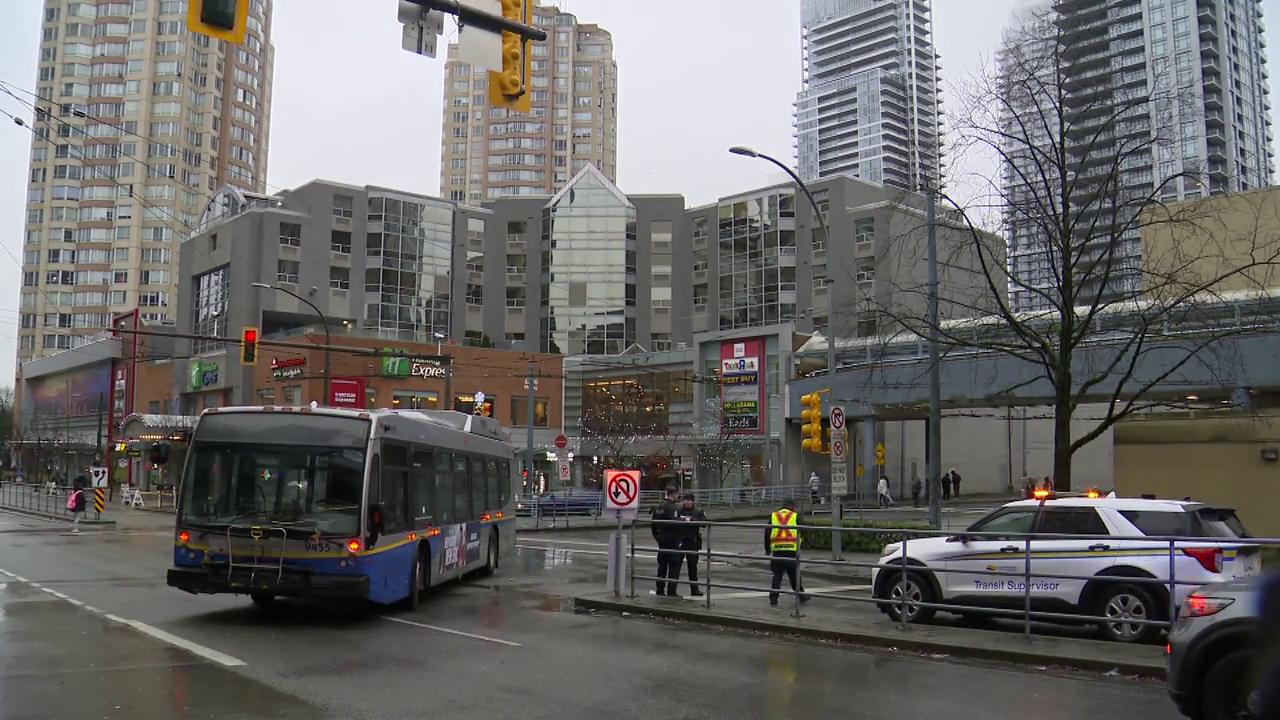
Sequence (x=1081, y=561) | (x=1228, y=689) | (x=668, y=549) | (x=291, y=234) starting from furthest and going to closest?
(x=291, y=234) → (x=668, y=549) → (x=1081, y=561) → (x=1228, y=689)

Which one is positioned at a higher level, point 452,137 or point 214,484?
point 452,137

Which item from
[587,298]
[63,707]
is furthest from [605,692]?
[587,298]

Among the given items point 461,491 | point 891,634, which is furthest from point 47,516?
point 891,634

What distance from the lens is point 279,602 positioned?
567 inches

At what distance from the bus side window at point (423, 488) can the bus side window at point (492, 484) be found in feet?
12.0

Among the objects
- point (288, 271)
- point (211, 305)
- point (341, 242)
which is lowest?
point (211, 305)

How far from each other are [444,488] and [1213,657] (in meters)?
11.7

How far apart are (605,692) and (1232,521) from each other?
8278mm

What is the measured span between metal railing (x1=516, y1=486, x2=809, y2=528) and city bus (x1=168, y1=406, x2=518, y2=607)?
1838 centimetres

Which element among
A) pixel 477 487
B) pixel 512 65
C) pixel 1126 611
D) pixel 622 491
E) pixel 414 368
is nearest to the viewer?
pixel 512 65

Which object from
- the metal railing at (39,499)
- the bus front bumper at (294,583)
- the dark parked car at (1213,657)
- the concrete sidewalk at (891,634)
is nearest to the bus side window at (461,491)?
the concrete sidewalk at (891,634)

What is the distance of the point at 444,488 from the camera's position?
16.0m

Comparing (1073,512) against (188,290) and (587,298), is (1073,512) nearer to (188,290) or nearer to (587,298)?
(587,298)

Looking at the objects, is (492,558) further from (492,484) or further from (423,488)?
(423,488)
